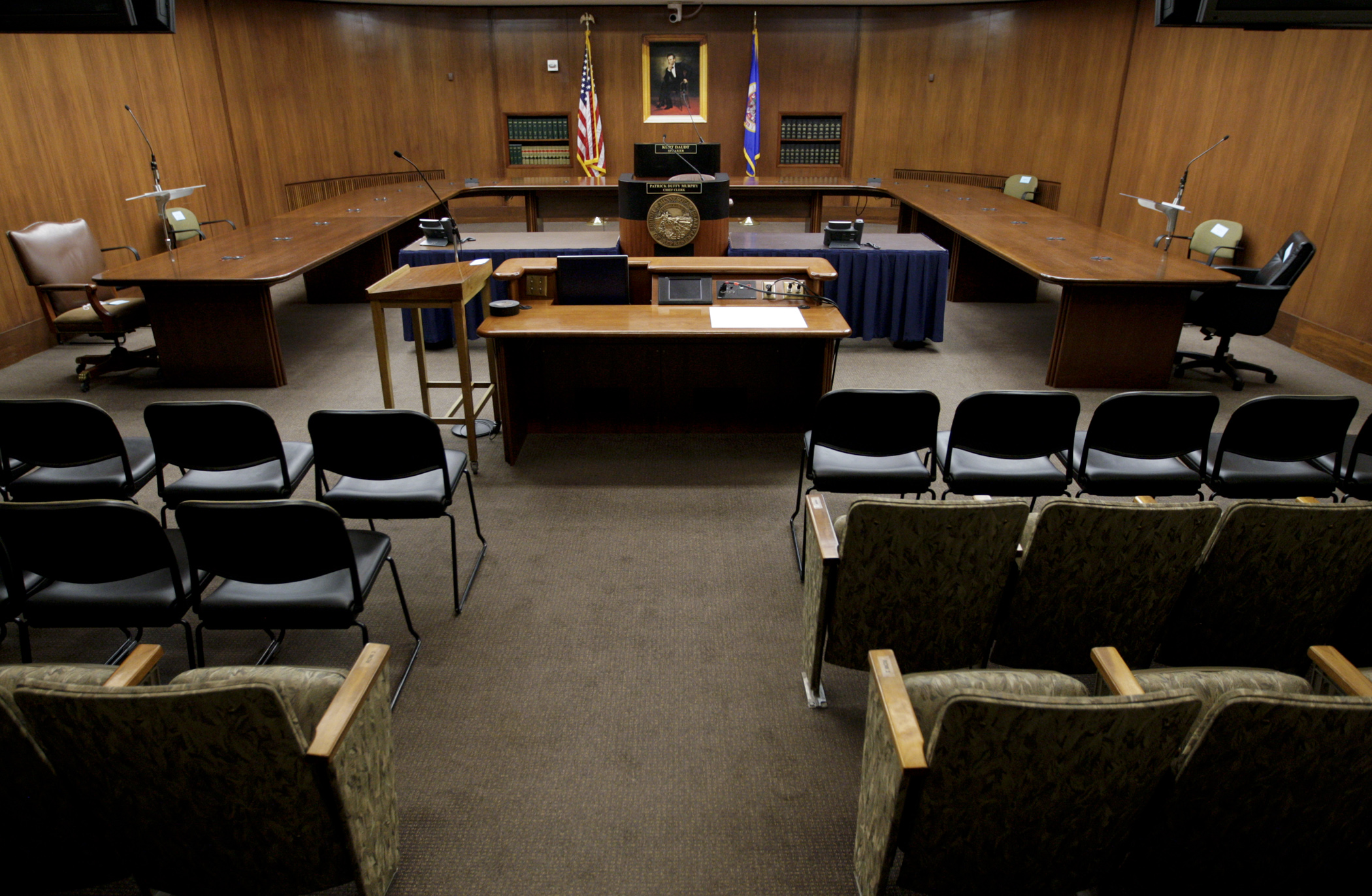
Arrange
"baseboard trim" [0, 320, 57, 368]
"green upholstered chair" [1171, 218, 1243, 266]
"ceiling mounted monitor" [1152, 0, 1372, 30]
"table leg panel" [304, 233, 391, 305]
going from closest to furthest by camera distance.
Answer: "ceiling mounted monitor" [1152, 0, 1372, 30], "baseboard trim" [0, 320, 57, 368], "green upholstered chair" [1171, 218, 1243, 266], "table leg panel" [304, 233, 391, 305]

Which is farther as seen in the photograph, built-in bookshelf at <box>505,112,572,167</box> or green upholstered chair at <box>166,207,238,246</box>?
built-in bookshelf at <box>505,112,572,167</box>

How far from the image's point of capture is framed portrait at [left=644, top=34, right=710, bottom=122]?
11070 millimetres

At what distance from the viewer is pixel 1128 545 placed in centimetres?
214

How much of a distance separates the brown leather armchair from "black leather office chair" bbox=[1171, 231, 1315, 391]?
22.8 ft

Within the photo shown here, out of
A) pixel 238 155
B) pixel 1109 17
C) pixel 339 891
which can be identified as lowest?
pixel 339 891

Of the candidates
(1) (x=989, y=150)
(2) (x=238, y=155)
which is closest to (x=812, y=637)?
(2) (x=238, y=155)

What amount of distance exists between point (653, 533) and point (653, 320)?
1.16m

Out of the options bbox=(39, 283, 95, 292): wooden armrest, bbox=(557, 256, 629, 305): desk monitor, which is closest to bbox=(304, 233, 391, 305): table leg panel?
bbox=(39, 283, 95, 292): wooden armrest

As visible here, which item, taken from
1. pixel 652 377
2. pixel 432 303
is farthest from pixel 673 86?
pixel 432 303

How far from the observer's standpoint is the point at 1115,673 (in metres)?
1.74

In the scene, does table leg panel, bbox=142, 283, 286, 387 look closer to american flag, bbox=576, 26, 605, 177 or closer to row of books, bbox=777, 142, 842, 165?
american flag, bbox=576, 26, 605, 177

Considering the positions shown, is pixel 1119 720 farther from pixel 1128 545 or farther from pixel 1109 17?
pixel 1109 17

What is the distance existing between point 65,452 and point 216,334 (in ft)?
7.94

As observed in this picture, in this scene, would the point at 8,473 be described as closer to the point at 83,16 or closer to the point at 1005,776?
the point at 83,16
